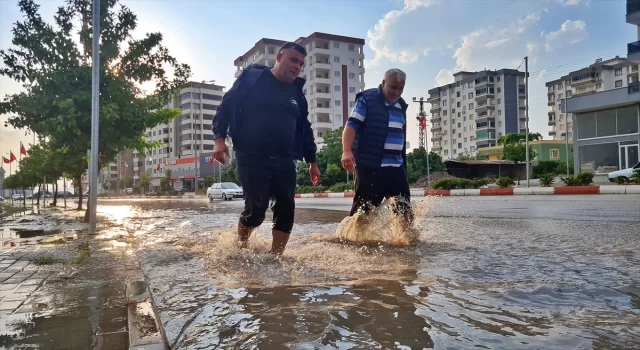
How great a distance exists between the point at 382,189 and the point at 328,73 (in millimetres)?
78244

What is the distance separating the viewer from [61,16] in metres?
9.50

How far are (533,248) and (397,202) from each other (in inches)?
50.3

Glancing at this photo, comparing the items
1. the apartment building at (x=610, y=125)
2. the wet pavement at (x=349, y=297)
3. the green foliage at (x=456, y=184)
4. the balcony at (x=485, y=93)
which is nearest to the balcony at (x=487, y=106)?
the balcony at (x=485, y=93)

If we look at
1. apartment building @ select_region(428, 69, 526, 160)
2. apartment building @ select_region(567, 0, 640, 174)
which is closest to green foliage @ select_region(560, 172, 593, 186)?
apartment building @ select_region(567, 0, 640, 174)

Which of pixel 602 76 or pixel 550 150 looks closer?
pixel 550 150

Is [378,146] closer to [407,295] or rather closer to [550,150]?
[407,295]

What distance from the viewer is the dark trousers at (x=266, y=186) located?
144 inches

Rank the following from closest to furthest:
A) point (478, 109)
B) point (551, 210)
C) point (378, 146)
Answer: point (378, 146)
point (551, 210)
point (478, 109)

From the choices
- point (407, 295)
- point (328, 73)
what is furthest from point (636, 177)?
point (328, 73)

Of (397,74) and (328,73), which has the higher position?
(328,73)

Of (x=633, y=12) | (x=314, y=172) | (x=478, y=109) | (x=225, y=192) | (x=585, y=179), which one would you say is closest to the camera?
(x=314, y=172)

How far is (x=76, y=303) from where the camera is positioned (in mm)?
2555

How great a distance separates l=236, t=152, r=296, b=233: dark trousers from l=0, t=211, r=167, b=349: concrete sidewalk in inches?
37.9

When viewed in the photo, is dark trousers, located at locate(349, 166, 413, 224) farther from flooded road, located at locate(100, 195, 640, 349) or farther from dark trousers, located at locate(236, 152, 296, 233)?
dark trousers, located at locate(236, 152, 296, 233)
